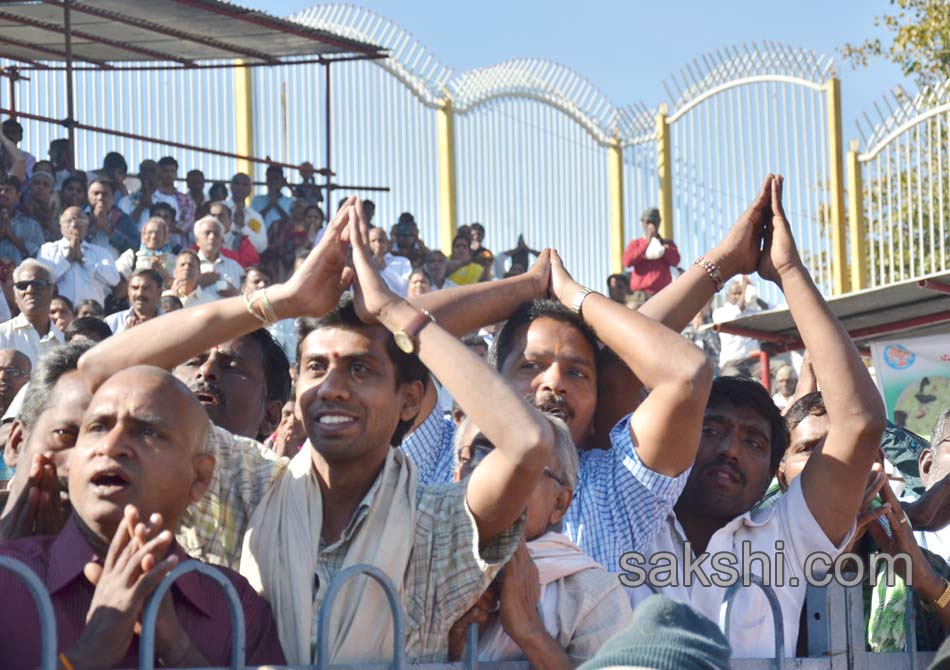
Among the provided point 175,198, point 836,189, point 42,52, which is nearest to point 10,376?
point 175,198

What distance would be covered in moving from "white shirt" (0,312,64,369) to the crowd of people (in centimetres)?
399

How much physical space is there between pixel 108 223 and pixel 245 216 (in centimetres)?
205

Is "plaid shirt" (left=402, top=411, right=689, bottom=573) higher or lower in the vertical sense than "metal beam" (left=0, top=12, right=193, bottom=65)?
lower

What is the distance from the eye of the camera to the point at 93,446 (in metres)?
3.35

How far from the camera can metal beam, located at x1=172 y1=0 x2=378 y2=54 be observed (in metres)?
14.0

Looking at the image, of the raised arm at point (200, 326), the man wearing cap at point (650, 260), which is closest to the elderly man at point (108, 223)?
the man wearing cap at point (650, 260)

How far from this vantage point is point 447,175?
17.2 meters

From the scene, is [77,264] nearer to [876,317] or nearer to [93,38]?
[93,38]

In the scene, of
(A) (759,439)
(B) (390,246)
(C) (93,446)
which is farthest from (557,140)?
(C) (93,446)

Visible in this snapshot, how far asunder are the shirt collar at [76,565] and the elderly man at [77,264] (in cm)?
816

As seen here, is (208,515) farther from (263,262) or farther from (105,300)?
(263,262)

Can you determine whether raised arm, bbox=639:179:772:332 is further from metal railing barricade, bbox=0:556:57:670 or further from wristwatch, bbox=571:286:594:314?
metal railing barricade, bbox=0:556:57:670

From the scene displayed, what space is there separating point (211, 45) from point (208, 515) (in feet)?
39.4

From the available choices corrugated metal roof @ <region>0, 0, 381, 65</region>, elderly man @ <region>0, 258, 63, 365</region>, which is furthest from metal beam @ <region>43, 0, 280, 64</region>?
elderly man @ <region>0, 258, 63, 365</region>
